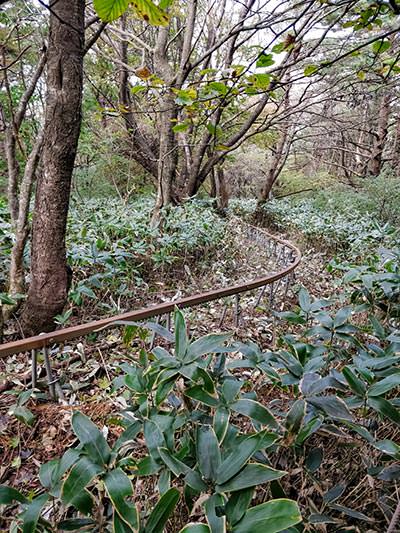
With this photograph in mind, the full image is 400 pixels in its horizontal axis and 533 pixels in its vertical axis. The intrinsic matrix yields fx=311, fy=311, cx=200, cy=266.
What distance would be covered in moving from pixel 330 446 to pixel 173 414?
672 mm

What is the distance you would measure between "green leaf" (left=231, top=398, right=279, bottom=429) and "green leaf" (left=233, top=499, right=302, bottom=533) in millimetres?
200

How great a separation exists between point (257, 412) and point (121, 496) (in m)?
0.35

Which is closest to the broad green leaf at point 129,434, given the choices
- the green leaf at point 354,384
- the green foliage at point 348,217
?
the green leaf at point 354,384

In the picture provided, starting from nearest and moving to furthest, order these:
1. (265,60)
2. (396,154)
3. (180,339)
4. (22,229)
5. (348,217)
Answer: (180,339)
(265,60)
(22,229)
(348,217)
(396,154)

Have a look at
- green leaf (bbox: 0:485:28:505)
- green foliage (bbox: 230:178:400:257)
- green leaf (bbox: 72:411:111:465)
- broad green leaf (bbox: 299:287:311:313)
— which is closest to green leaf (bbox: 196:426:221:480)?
green leaf (bbox: 72:411:111:465)

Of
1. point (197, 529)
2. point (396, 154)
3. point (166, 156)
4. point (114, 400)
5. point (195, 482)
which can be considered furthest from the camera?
point (396, 154)

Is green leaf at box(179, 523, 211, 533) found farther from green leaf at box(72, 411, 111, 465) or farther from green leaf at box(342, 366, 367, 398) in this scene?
green leaf at box(342, 366, 367, 398)

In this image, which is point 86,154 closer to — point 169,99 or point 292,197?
point 169,99

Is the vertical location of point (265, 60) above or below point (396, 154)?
below

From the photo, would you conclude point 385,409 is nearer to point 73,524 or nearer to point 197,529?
point 197,529

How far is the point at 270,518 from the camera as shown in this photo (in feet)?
1.80

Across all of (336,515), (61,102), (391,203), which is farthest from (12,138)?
(391,203)

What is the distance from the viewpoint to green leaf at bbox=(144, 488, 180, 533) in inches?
23.6

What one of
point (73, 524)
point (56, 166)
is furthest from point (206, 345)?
point (56, 166)
